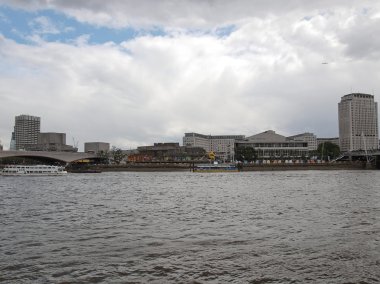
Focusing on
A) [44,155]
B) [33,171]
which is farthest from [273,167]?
[44,155]

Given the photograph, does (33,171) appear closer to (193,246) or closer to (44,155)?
(44,155)

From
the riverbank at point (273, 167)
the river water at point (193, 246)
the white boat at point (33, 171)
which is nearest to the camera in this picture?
the river water at point (193, 246)

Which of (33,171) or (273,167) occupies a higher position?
(273,167)

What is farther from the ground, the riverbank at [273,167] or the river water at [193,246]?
the riverbank at [273,167]

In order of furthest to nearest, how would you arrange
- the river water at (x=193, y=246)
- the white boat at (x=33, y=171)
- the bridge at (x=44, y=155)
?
1. the bridge at (x=44, y=155)
2. the white boat at (x=33, y=171)
3. the river water at (x=193, y=246)

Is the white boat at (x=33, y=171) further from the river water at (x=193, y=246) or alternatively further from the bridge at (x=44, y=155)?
the river water at (x=193, y=246)

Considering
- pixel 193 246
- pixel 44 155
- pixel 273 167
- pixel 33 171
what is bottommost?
pixel 193 246

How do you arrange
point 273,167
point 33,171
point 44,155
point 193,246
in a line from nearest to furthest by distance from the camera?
1. point 193,246
2. point 33,171
3. point 273,167
4. point 44,155

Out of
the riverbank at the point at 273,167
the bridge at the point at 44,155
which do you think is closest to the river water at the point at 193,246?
the riverbank at the point at 273,167

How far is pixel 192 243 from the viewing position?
64.1 ft

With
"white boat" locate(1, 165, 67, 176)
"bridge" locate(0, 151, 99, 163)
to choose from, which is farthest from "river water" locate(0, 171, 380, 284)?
"bridge" locate(0, 151, 99, 163)

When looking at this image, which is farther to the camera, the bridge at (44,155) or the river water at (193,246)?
the bridge at (44,155)

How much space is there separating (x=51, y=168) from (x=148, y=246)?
12464 centimetres

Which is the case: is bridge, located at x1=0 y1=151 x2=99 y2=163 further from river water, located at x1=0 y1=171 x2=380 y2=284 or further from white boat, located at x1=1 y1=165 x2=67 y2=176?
river water, located at x1=0 y1=171 x2=380 y2=284
